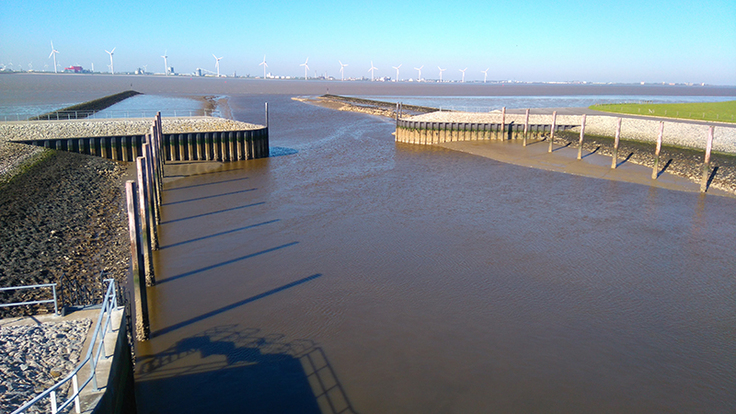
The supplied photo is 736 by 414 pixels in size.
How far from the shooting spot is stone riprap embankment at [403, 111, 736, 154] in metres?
34.5

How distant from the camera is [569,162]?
3195 centimetres

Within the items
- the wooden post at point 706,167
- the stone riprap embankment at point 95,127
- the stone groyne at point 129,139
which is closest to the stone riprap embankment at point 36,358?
the stone groyne at point 129,139

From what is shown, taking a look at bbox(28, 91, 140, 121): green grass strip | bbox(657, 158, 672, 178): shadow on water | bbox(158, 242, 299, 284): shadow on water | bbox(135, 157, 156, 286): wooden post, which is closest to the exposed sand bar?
bbox(657, 158, 672, 178): shadow on water

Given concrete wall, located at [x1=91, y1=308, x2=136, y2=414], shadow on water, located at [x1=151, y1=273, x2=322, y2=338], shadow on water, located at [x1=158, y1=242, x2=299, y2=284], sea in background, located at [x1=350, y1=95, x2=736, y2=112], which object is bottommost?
shadow on water, located at [x1=151, y1=273, x2=322, y2=338]

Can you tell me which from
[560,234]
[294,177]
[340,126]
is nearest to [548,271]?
[560,234]

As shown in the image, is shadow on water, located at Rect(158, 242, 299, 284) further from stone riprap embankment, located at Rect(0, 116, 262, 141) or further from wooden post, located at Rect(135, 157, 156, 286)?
stone riprap embankment, located at Rect(0, 116, 262, 141)

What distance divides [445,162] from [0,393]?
28409 mm

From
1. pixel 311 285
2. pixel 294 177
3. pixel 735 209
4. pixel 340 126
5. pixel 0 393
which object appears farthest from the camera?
pixel 340 126

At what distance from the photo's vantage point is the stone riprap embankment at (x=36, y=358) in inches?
270

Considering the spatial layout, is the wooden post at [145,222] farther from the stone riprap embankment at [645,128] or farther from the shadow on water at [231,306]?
the stone riprap embankment at [645,128]

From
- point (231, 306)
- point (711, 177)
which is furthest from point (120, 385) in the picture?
point (711, 177)

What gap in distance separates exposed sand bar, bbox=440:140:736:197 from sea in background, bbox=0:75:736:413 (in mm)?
2725

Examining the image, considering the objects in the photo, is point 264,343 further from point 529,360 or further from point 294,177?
point 294,177

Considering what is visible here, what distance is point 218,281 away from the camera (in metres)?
13.9
